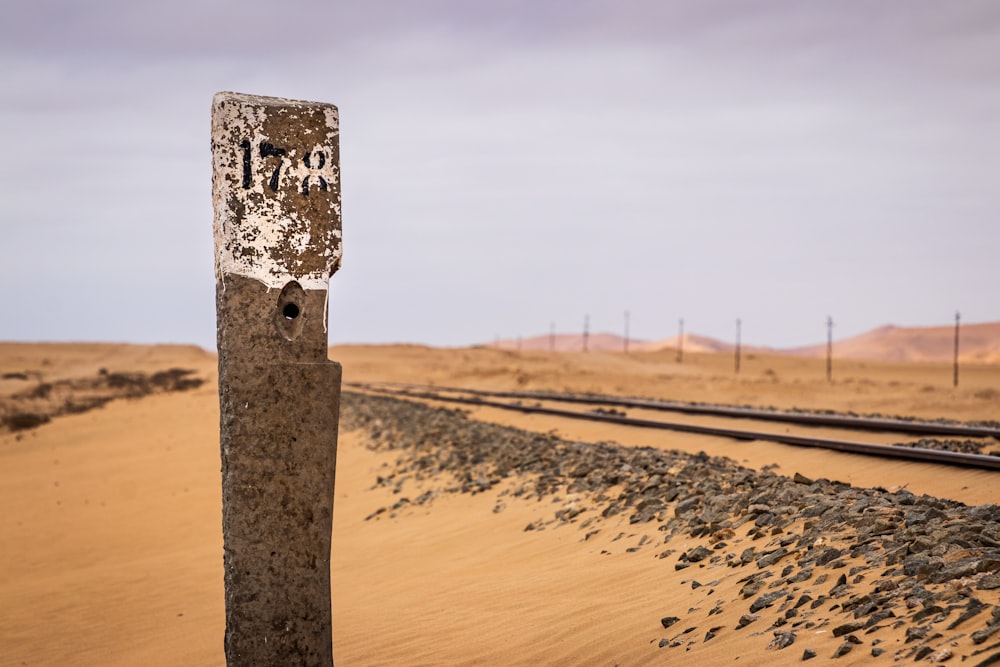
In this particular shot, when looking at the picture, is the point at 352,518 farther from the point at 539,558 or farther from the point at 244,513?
the point at 244,513

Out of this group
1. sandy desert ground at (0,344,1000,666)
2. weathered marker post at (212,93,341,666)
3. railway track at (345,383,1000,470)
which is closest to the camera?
weathered marker post at (212,93,341,666)

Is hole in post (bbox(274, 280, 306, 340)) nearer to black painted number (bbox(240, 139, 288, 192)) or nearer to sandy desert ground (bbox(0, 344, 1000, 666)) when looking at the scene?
black painted number (bbox(240, 139, 288, 192))

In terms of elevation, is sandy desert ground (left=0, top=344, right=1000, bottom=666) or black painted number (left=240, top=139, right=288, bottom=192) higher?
black painted number (left=240, top=139, right=288, bottom=192)

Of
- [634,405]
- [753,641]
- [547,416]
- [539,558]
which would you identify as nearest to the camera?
[753,641]

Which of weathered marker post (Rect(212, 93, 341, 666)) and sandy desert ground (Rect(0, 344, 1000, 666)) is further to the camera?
sandy desert ground (Rect(0, 344, 1000, 666))

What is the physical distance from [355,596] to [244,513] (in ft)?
17.5

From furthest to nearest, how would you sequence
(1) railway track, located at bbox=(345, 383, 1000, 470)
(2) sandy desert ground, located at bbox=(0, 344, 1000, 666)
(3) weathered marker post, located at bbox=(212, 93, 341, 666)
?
1. (1) railway track, located at bbox=(345, 383, 1000, 470)
2. (2) sandy desert ground, located at bbox=(0, 344, 1000, 666)
3. (3) weathered marker post, located at bbox=(212, 93, 341, 666)

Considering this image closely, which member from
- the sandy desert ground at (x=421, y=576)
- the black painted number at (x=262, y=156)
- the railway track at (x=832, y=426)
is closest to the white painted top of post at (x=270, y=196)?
the black painted number at (x=262, y=156)

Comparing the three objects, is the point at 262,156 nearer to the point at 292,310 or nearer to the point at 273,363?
the point at 292,310

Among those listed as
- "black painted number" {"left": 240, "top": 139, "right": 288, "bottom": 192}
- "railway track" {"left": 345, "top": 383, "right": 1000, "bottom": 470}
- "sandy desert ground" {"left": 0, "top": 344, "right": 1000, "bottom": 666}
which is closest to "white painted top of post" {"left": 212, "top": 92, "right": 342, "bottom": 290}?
"black painted number" {"left": 240, "top": 139, "right": 288, "bottom": 192}

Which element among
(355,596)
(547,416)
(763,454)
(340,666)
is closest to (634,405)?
(547,416)

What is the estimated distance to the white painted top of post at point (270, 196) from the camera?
6129 mm

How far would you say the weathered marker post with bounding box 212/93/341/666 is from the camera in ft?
20.1

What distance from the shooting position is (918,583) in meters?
6.66
